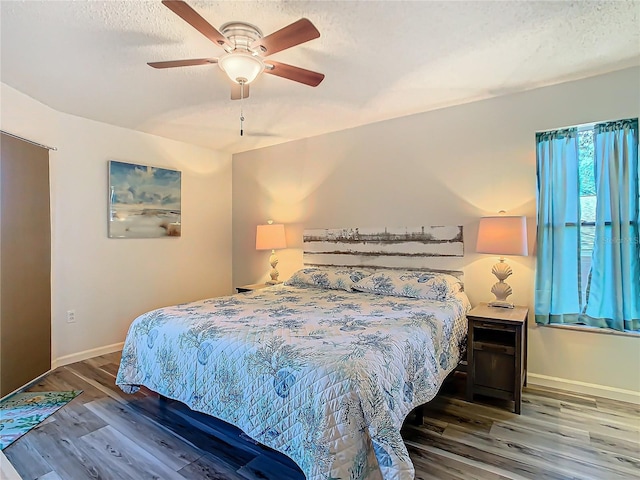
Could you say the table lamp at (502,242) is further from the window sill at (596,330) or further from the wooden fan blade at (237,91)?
the wooden fan blade at (237,91)

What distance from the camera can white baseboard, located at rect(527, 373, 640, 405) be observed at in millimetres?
2568

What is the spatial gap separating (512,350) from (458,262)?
992mm

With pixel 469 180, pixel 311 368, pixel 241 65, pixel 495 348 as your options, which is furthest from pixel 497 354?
pixel 241 65

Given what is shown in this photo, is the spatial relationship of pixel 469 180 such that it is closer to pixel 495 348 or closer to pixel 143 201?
pixel 495 348

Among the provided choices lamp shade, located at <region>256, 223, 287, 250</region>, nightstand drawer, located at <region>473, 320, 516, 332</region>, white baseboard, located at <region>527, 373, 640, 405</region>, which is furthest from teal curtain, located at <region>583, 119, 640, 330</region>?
lamp shade, located at <region>256, 223, 287, 250</region>

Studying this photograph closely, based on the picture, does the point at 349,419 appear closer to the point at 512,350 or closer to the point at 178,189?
the point at 512,350

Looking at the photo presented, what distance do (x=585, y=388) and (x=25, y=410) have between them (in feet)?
13.9

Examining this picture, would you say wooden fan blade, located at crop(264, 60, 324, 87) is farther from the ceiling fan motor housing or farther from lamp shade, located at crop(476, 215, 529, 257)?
lamp shade, located at crop(476, 215, 529, 257)

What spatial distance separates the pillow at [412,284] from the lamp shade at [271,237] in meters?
1.32

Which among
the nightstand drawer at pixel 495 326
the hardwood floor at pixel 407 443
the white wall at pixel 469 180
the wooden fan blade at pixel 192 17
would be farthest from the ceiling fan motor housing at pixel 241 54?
the nightstand drawer at pixel 495 326

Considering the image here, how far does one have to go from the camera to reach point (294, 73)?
6.93 ft

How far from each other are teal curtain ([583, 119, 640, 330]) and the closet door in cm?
459

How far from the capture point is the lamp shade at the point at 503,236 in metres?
2.64

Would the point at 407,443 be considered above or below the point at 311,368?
below
